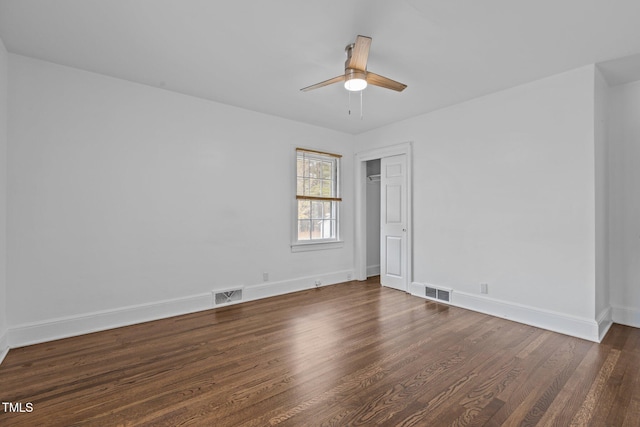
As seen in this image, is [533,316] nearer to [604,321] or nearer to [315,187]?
[604,321]

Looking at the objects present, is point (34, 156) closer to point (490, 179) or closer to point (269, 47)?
point (269, 47)

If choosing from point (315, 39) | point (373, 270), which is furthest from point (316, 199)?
point (315, 39)

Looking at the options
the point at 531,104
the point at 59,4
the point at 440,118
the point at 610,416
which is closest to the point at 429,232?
the point at 440,118

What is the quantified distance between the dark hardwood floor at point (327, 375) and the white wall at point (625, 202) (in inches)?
12.9

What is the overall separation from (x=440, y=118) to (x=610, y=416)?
361 cm

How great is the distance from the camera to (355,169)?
5.71 m

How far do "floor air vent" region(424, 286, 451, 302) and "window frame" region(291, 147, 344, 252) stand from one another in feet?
5.63

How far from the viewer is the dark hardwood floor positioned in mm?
1876

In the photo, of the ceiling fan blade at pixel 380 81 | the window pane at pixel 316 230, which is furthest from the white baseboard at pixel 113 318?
the ceiling fan blade at pixel 380 81

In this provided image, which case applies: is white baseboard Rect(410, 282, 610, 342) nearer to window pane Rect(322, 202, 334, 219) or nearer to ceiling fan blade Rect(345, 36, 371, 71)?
window pane Rect(322, 202, 334, 219)

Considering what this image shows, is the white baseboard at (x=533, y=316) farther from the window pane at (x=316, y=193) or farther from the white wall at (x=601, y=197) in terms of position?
the window pane at (x=316, y=193)

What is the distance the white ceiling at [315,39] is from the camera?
2225 mm

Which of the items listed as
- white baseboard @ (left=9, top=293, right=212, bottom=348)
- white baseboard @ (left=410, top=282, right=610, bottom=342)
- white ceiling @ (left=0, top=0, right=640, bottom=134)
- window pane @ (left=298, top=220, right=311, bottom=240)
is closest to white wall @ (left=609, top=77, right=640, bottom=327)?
white ceiling @ (left=0, top=0, right=640, bottom=134)

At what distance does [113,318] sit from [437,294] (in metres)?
4.11
